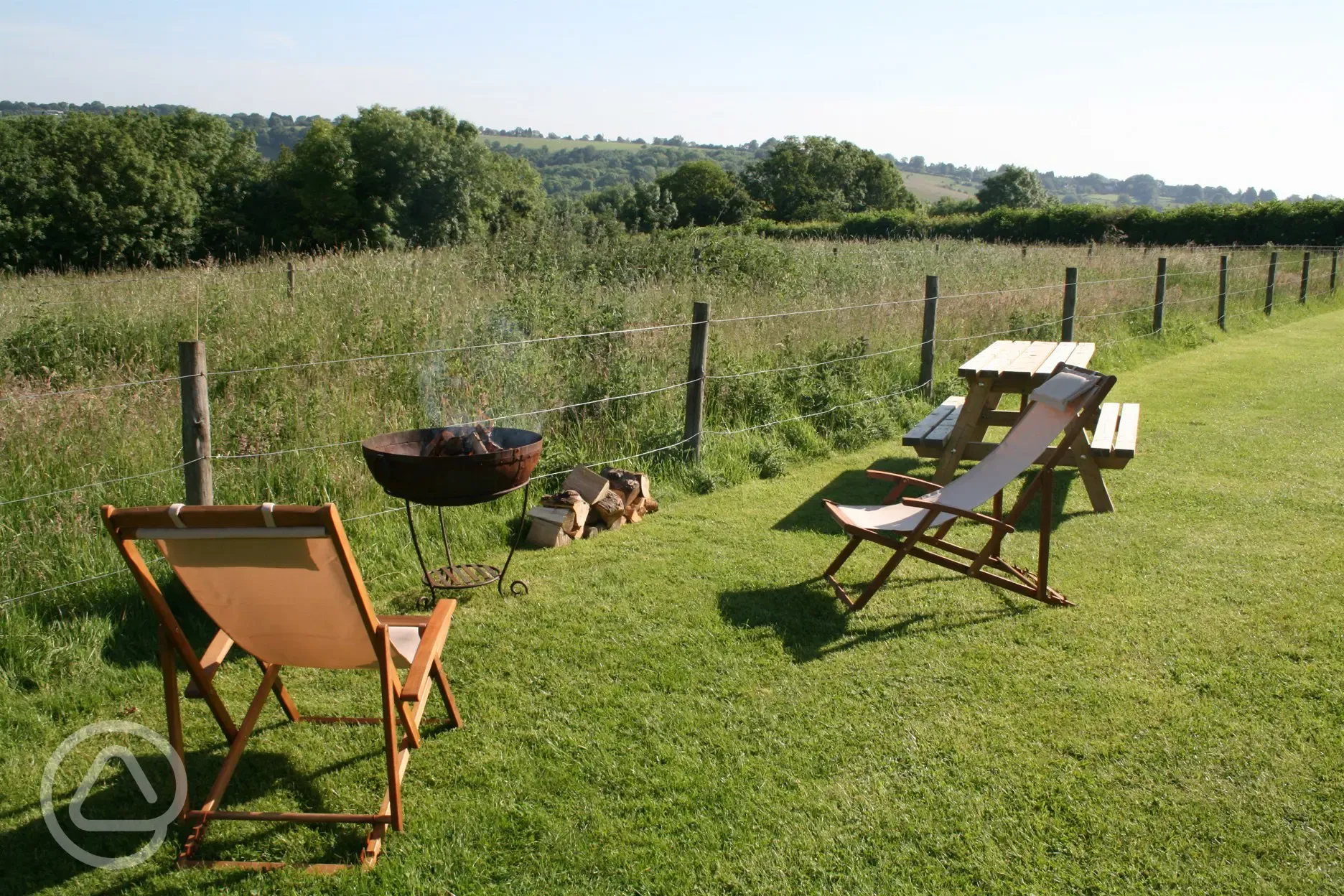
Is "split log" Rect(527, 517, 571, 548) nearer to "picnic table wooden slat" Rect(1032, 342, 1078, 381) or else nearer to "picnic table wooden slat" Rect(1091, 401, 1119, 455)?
"picnic table wooden slat" Rect(1032, 342, 1078, 381)

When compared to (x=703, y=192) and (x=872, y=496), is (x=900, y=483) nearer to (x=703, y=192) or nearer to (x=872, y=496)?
(x=872, y=496)

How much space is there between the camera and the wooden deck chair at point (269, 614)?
2.72 metres

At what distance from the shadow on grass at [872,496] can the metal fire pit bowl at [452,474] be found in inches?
85.4

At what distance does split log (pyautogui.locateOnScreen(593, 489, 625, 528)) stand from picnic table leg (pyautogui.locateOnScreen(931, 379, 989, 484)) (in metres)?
2.33

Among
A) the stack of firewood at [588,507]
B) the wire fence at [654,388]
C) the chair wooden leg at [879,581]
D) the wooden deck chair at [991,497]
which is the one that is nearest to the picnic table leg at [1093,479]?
the wooden deck chair at [991,497]

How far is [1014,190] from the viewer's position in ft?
234

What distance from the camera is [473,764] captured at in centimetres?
343

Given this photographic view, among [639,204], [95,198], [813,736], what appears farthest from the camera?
[639,204]

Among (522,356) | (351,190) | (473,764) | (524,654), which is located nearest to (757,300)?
(522,356)

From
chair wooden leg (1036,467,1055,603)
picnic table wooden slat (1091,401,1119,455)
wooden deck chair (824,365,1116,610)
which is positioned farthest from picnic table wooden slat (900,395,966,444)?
chair wooden leg (1036,467,1055,603)

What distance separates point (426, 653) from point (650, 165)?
11105 centimetres

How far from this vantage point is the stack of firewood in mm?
5793

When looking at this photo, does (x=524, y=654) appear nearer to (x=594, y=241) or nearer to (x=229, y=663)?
(x=229, y=663)

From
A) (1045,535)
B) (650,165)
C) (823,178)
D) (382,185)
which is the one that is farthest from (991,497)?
(650,165)
